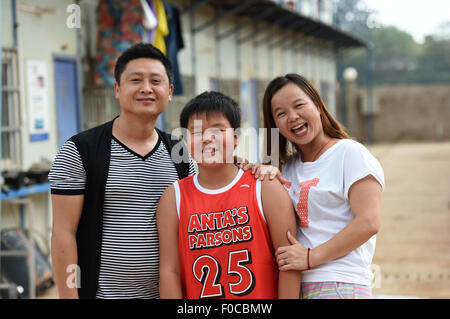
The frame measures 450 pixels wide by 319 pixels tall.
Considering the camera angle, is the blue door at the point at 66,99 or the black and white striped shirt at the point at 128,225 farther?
the blue door at the point at 66,99

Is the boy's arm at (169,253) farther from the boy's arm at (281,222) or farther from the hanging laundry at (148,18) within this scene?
the hanging laundry at (148,18)

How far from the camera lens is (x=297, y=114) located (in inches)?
77.5

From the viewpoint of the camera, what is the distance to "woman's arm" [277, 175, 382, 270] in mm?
1791

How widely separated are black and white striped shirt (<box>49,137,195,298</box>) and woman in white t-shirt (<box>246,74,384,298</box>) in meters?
0.43

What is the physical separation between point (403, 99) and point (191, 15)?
15.7 meters

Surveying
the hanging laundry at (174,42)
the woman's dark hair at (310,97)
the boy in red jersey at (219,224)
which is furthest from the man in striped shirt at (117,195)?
the hanging laundry at (174,42)

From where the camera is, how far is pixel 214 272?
1822 millimetres

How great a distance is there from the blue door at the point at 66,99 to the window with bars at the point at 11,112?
0.73 meters

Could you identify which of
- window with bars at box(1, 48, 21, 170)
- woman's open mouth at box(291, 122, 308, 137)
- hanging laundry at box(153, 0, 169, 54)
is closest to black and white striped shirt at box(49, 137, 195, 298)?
woman's open mouth at box(291, 122, 308, 137)

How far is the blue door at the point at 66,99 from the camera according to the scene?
6.13 meters

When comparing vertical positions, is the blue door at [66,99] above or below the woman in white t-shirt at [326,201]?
above

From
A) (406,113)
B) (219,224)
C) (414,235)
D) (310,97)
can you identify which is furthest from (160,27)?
(406,113)

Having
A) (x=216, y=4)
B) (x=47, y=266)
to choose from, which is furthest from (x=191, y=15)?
(x=47, y=266)

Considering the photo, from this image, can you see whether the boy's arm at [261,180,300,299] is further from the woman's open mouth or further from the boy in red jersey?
the woman's open mouth
